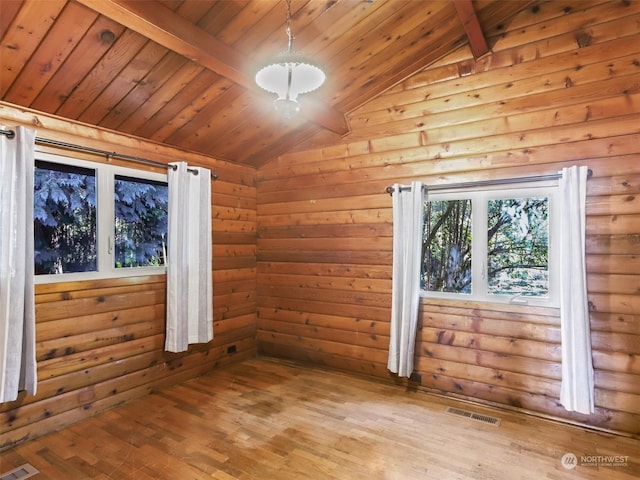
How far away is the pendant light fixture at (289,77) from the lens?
165 centimetres

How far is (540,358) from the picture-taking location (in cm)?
273

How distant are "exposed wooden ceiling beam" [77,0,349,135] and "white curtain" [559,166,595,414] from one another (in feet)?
7.61

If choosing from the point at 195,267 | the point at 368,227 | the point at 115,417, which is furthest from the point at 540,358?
the point at 115,417

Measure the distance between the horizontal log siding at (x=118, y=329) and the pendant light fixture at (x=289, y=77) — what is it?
1732mm

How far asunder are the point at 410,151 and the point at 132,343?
290cm

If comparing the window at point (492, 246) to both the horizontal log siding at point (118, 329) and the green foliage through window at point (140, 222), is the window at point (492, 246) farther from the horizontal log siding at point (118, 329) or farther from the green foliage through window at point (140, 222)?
the green foliage through window at point (140, 222)

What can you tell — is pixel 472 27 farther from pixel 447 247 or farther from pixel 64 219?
pixel 64 219

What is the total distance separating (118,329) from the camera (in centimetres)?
294

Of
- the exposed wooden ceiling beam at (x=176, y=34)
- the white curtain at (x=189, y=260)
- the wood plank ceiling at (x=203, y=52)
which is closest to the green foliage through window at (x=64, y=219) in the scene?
the wood plank ceiling at (x=203, y=52)

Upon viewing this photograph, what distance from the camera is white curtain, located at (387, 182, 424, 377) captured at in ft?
10.1

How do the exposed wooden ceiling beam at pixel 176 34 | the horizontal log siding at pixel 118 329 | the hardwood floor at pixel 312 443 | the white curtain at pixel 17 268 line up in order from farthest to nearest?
the horizontal log siding at pixel 118 329 → the white curtain at pixel 17 268 → the hardwood floor at pixel 312 443 → the exposed wooden ceiling beam at pixel 176 34

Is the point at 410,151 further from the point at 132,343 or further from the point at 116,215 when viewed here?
the point at 132,343

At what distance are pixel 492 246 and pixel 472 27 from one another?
1648 millimetres

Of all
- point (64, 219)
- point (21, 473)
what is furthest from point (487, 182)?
point (21, 473)
